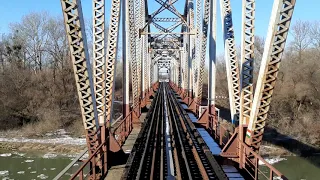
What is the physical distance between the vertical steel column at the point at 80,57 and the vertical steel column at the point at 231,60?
366 cm

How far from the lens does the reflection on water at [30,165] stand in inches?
874

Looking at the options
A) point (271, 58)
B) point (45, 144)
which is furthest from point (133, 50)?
point (45, 144)

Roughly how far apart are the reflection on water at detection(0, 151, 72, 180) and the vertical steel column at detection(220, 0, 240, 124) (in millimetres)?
15528

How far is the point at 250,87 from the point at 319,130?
25.7 m

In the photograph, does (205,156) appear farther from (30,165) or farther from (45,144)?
(45,144)

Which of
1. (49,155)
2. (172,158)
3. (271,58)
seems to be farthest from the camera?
(49,155)

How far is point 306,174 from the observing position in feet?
74.2

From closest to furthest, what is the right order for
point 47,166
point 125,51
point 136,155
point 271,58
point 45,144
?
point 271,58 → point 136,155 → point 125,51 → point 47,166 → point 45,144

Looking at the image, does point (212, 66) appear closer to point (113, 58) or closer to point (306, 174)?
point (113, 58)

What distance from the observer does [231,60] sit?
8875 mm

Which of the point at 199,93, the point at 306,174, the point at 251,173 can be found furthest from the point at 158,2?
the point at 251,173

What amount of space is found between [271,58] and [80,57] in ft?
11.4

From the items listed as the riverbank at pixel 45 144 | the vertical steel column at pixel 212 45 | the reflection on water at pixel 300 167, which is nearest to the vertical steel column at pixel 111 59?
the vertical steel column at pixel 212 45

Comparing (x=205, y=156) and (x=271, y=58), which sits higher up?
(x=271, y=58)
